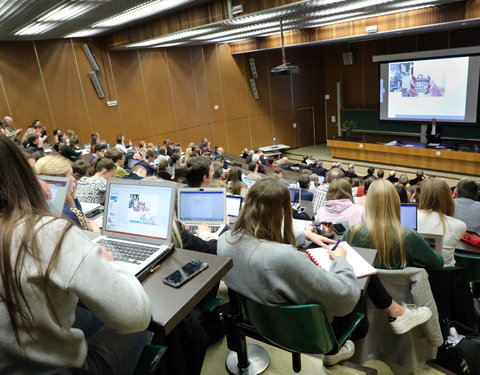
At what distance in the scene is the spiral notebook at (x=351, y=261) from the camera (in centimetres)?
168

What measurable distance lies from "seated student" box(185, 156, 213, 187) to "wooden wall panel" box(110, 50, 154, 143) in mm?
7986

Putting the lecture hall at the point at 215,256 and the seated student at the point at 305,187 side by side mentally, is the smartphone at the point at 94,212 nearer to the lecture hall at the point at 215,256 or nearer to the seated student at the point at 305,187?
the lecture hall at the point at 215,256

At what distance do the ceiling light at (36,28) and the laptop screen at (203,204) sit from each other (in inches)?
205

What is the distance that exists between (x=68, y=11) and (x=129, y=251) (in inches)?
205

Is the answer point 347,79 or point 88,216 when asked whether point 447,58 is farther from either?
point 88,216

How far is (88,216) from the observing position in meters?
2.50

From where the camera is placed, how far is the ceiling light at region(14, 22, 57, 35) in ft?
20.6

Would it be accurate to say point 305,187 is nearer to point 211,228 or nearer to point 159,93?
point 211,228

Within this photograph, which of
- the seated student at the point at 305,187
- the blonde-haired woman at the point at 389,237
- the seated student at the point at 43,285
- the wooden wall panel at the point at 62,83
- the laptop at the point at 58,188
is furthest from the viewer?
the wooden wall panel at the point at 62,83

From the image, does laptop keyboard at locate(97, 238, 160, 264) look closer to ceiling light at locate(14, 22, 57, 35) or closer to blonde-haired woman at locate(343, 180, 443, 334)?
blonde-haired woman at locate(343, 180, 443, 334)

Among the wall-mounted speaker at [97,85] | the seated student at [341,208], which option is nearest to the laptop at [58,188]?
the seated student at [341,208]

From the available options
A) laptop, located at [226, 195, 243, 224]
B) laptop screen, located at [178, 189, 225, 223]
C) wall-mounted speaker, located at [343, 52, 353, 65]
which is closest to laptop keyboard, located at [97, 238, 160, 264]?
laptop screen, located at [178, 189, 225, 223]

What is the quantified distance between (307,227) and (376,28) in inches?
291

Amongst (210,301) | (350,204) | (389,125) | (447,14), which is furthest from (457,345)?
(389,125)
